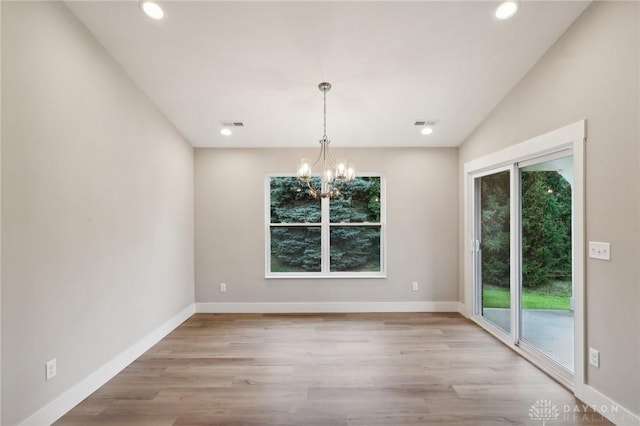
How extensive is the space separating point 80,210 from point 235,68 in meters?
1.78

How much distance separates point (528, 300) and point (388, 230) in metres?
1.91

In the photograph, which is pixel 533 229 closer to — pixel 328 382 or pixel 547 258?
pixel 547 258

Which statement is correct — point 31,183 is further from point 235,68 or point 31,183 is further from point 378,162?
point 378,162

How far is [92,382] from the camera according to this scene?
248 cm

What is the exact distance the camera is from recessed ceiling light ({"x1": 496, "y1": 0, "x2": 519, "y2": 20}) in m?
2.24

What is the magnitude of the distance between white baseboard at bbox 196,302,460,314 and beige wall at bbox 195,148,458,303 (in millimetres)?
73

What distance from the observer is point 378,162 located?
15.1 feet

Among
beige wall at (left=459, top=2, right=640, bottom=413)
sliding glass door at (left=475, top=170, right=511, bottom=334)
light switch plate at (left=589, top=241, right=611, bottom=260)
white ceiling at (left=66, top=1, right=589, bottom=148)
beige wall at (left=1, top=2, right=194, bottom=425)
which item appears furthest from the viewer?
sliding glass door at (left=475, top=170, right=511, bottom=334)

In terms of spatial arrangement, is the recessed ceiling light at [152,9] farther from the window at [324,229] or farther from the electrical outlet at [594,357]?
the electrical outlet at [594,357]

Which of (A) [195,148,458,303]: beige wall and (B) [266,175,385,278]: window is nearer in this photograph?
(A) [195,148,458,303]: beige wall

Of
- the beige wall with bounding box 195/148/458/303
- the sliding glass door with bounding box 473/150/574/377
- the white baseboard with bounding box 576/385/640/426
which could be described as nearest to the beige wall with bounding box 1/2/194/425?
the beige wall with bounding box 195/148/458/303

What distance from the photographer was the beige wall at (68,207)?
6.07 ft

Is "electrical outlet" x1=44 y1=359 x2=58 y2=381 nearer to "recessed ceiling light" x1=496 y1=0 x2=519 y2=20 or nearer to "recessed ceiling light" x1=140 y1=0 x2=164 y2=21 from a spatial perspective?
"recessed ceiling light" x1=140 y1=0 x2=164 y2=21

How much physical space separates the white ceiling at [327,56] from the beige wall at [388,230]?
2.53 ft
